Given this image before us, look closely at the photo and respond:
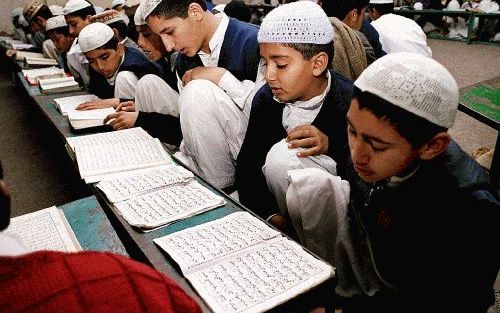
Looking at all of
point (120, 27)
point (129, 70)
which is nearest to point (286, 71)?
point (129, 70)

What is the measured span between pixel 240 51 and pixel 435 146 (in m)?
1.31

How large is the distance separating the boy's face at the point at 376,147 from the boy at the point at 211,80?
83cm

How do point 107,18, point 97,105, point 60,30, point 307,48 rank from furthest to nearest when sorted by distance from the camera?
point 60,30 → point 107,18 → point 97,105 → point 307,48

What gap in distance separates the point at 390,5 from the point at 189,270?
359cm

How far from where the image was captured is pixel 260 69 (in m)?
2.08

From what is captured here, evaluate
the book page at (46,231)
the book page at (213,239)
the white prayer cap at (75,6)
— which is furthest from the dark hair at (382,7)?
the book page at (46,231)

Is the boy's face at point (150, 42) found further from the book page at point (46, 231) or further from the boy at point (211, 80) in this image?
the book page at point (46, 231)

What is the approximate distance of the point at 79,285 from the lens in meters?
0.51

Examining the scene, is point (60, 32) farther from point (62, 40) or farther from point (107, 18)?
point (107, 18)

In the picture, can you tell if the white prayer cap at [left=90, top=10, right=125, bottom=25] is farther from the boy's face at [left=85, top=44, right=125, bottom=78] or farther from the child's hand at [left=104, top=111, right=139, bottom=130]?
the child's hand at [left=104, top=111, right=139, bottom=130]

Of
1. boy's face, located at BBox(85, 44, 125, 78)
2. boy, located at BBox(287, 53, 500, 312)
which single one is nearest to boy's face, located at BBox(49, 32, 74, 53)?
boy's face, located at BBox(85, 44, 125, 78)

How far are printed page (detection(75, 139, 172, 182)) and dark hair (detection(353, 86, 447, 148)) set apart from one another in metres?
0.85

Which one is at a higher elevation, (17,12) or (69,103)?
(69,103)

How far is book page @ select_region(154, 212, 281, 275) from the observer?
3.20 ft
